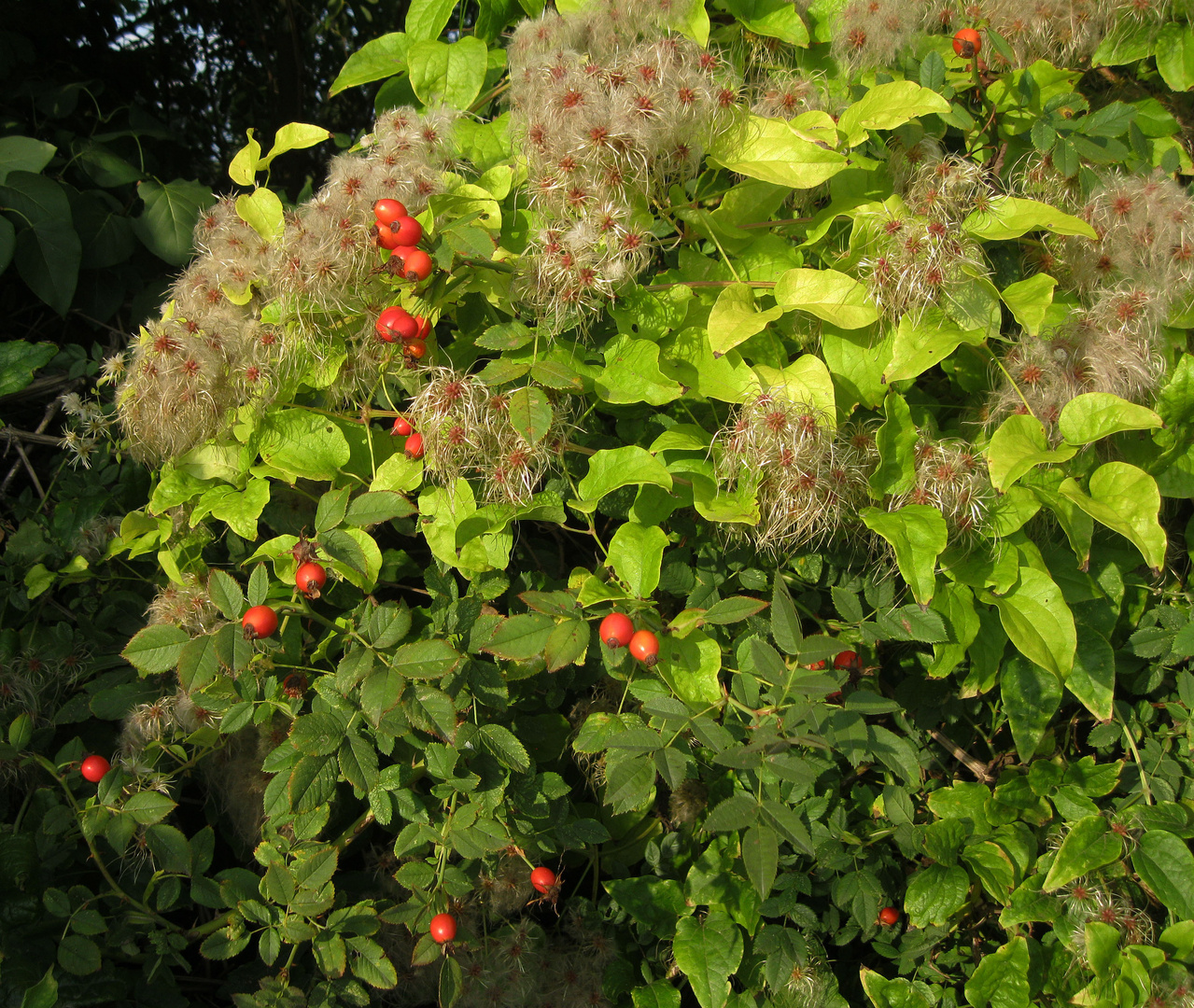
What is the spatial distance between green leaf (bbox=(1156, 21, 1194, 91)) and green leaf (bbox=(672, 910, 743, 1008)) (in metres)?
1.69

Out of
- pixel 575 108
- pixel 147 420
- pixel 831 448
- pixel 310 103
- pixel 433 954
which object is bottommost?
pixel 433 954

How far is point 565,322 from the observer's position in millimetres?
1161

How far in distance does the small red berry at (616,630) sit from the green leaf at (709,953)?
58 cm

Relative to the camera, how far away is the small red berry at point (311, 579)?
1140 millimetres

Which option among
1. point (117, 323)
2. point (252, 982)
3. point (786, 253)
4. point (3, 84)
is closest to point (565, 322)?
point (786, 253)

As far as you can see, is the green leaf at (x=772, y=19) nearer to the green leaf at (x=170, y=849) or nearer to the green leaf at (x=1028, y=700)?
the green leaf at (x=1028, y=700)

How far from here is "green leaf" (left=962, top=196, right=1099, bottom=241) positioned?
3.72ft

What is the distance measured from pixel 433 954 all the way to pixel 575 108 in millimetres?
1222

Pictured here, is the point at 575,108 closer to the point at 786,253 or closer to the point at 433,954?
the point at 786,253

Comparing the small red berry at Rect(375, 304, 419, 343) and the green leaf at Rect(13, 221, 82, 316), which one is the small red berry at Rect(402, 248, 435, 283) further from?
the green leaf at Rect(13, 221, 82, 316)

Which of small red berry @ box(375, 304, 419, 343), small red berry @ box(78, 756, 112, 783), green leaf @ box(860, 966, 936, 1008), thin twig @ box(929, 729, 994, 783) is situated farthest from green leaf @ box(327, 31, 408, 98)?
Result: green leaf @ box(860, 966, 936, 1008)

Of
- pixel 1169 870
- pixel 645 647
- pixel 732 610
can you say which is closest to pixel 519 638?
pixel 645 647

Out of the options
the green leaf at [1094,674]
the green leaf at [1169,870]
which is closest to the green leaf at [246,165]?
the green leaf at [1094,674]

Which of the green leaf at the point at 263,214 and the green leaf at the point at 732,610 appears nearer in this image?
the green leaf at the point at 732,610
